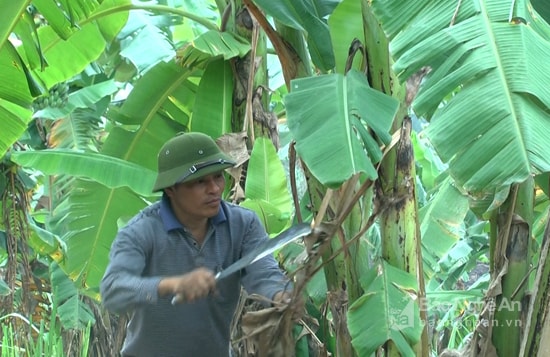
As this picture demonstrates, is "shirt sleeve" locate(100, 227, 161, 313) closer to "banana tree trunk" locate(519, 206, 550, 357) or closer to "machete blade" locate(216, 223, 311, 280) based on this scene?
"machete blade" locate(216, 223, 311, 280)

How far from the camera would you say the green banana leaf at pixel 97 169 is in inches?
148

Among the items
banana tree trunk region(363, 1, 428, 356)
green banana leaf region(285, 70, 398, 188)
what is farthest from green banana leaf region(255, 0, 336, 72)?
green banana leaf region(285, 70, 398, 188)

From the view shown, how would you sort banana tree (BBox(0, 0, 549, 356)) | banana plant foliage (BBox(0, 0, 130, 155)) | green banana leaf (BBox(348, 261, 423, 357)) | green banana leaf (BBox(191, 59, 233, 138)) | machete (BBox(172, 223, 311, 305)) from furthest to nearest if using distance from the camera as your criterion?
green banana leaf (BBox(191, 59, 233, 138)) < banana plant foliage (BBox(0, 0, 130, 155)) < green banana leaf (BBox(348, 261, 423, 357)) < machete (BBox(172, 223, 311, 305)) < banana tree (BBox(0, 0, 549, 356))

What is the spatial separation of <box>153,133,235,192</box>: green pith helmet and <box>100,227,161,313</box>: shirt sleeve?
0.58ft

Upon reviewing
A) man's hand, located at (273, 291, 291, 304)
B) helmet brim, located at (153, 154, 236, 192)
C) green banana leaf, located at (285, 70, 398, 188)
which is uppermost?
green banana leaf, located at (285, 70, 398, 188)

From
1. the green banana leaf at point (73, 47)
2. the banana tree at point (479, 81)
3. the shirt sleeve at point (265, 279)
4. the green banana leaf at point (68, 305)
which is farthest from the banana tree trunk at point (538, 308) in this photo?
the green banana leaf at point (68, 305)

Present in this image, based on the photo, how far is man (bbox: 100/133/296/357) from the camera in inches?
104

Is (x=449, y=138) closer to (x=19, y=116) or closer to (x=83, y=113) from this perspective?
(x=19, y=116)

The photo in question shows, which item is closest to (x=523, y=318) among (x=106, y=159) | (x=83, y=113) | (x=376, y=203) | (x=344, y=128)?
(x=376, y=203)

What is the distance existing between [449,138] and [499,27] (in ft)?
1.17

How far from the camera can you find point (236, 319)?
338 centimetres

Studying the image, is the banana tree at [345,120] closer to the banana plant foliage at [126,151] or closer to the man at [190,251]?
the banana plant foliage at [126,151]

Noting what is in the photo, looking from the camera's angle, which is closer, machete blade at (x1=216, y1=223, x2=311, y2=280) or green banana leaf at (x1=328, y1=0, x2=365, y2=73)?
machete blade at (x1=216, y1=223, x2=311, y2=280)

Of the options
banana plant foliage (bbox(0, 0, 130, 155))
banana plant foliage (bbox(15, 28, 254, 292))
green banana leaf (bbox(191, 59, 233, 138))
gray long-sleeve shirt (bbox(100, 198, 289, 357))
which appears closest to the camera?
gray long-sleeve shirt (bbox(100, 198, 289, 357))
